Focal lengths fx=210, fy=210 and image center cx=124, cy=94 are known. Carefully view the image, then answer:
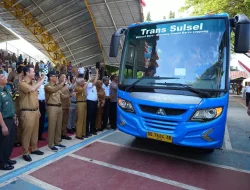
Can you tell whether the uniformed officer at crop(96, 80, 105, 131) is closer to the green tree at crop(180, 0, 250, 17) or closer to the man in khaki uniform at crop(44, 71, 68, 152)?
the man in khaki uniform at crop(44, 71, 68, 152)

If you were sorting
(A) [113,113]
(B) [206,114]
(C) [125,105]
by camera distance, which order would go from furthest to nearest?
(A) [113,113], (C) [125,105], (B) [206,114]

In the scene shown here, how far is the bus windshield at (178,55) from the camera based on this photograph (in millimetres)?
3779

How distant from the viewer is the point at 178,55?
4059 millimetres

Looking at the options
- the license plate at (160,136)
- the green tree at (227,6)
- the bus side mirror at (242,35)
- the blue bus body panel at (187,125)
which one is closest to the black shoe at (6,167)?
the blue bus body panel at (187,125)

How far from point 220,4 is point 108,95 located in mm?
8554

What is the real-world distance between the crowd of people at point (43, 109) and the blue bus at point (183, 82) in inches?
58.1

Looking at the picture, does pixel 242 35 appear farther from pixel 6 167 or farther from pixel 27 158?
pixel 6 167

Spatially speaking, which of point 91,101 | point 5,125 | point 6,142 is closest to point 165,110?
point 91,101

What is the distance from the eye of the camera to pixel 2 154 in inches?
145

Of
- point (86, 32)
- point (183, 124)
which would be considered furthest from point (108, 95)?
point (86, 32)

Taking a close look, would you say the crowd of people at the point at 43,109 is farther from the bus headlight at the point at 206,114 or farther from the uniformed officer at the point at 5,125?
the bus headlight at the point at 206,114

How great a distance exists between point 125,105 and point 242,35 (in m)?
2.49

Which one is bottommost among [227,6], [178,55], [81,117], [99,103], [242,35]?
[81,117]

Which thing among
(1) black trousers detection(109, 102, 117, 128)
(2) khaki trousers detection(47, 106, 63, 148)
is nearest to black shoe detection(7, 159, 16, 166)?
(2) khaki trousers detection(47, 106, 63, 148)
